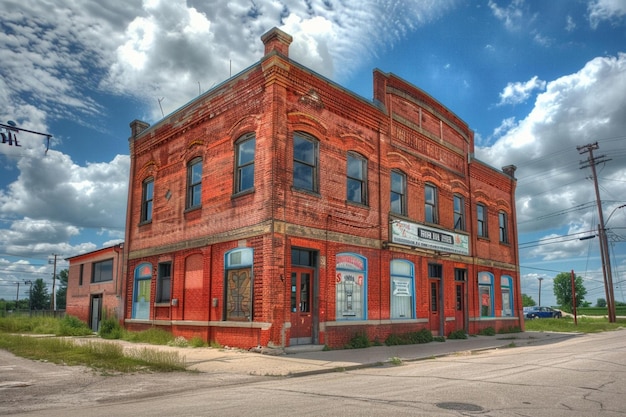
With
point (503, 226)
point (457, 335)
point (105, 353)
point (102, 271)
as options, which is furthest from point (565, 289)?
point (105, 353)

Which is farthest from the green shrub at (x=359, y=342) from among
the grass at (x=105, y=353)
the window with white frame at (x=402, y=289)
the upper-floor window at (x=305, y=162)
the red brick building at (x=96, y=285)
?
the red brick building at (x=96, y=285)

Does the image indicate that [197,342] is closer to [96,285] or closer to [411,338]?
[411,338]

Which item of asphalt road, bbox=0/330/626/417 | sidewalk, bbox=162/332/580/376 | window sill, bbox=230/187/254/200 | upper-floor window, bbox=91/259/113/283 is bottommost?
sidewalk, bbox=162/332/580/376

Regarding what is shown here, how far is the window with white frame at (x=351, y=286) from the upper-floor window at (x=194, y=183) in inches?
233

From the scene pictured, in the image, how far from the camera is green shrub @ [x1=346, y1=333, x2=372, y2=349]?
16.1 meters

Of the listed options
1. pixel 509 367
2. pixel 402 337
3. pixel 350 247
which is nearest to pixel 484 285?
pixel 402 337

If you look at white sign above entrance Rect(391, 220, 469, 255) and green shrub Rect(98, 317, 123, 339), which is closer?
white sign above entrance Rect(391, 220, 469, 255)

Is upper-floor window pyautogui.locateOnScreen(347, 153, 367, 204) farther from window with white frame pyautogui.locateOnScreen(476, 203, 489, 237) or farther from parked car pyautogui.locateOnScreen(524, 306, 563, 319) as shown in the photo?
parked car pyautogui.locateOnScreen(524, 306, 563, 319)

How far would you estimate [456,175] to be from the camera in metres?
23.9

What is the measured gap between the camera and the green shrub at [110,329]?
19.8 meters

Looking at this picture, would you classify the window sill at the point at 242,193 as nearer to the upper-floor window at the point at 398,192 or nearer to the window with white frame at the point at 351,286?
the window with white frame at the point at 351,286

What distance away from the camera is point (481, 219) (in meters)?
25.8

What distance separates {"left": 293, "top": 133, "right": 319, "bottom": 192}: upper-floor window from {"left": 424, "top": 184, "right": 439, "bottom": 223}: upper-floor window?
7120 mm

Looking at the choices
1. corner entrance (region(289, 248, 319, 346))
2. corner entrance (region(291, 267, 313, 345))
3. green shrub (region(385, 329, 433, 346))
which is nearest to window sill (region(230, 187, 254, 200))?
corner entrance (region(289, 248, 319, 346))
